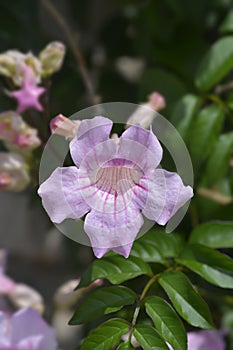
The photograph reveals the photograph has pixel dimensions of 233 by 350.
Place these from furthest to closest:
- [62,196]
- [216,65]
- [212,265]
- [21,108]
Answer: [216,65] < [21,108] < [212,265] < [62,196]

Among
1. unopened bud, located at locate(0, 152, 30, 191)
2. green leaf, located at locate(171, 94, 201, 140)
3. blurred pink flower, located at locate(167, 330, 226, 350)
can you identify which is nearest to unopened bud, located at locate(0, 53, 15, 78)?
unopened bud, located at locate(0, 152, 30, 191)

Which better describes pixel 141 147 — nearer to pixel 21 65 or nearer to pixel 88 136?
pixel 88 136

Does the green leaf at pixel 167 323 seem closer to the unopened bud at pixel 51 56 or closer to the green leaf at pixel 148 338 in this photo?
the green leaf at pixel 148 338

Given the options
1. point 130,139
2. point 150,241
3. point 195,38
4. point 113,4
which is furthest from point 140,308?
point 113,4

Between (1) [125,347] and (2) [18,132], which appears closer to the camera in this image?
(1) [125,347]

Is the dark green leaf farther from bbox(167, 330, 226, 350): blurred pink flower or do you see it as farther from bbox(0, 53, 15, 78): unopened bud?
bbox(0, 53, 15, 78): unopened bud

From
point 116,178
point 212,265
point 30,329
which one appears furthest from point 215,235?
point 30,329

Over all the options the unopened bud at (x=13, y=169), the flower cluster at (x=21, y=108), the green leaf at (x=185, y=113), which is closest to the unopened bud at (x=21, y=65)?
the flower cluster at (x=21, y=108)
